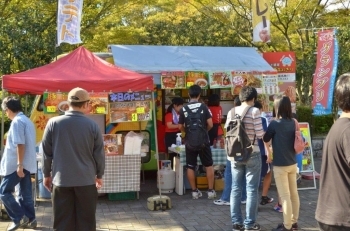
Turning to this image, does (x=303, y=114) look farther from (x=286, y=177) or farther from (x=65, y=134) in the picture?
(x=65, y=134)

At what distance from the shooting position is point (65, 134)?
14.9 ft

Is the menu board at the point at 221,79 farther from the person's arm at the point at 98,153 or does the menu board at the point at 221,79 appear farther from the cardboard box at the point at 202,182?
the person's arm at the point at 98,153

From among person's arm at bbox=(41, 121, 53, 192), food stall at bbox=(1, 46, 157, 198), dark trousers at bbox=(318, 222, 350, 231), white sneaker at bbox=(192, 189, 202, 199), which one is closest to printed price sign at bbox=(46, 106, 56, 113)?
food stall at bbox=(1, 46, 157, 198)

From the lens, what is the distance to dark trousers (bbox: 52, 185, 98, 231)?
14.9 ft

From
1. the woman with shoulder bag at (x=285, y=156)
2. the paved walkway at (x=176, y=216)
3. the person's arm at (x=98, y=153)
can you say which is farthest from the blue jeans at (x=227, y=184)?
the person's arm at (x=98, y=153)

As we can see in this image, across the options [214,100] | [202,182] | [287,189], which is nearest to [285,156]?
[287,189]

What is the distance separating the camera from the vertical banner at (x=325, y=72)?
Result: 32.9 ft

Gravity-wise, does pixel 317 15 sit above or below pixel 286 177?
above

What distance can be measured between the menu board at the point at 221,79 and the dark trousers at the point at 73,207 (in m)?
5.18

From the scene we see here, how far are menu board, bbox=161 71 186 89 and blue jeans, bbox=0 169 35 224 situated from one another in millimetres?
3734

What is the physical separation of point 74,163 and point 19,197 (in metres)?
1.94

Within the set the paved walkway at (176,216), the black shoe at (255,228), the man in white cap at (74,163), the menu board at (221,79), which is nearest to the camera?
the man in white cap at (74,163)

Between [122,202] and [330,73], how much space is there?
16.7 ft

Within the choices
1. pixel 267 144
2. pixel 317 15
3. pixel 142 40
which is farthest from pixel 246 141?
pixel 142 40
